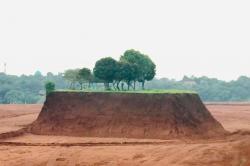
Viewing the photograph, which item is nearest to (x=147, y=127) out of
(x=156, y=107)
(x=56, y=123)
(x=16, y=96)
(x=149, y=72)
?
(x=156, y=107)

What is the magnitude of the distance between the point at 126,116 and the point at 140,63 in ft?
33.7

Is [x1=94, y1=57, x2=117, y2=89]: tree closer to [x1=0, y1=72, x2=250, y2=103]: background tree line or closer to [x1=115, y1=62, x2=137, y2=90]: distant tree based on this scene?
[x1=115, y1=62, x2=137, y2=90]: distant tree

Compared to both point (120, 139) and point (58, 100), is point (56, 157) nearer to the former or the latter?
point (120, 139)

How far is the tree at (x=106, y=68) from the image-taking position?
136ft

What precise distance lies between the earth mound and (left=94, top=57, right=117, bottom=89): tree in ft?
14.4

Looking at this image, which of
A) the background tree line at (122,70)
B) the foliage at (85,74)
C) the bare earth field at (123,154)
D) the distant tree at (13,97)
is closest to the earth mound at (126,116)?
the background tree line at (122,70)

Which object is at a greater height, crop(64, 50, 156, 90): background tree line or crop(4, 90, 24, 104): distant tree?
crop(64, 50, 156, 90): background tree line

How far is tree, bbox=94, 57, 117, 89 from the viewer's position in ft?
136

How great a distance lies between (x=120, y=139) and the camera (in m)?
32.8

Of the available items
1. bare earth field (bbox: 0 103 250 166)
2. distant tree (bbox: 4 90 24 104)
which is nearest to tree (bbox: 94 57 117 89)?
bare earth field (bbox: 0 103 250 166)

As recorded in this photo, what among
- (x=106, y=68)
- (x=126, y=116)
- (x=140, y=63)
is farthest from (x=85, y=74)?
(x=126, y=116)

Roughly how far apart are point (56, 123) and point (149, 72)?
1284 cm

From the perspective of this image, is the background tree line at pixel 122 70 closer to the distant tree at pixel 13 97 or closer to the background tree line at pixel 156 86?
the background tree line at pixel 156 86

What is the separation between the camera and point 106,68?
41781mm
